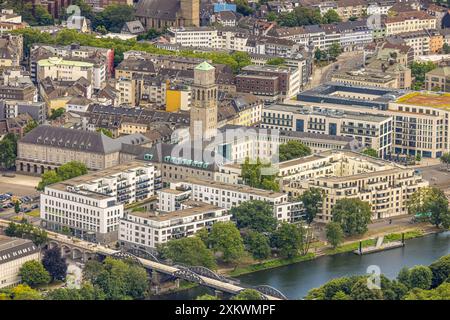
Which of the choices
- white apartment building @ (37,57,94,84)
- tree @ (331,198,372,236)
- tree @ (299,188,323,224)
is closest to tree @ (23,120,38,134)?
white apartment building @ (37,57,94,84)

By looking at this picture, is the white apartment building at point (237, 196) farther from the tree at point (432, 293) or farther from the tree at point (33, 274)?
the tree at point (432, 293)

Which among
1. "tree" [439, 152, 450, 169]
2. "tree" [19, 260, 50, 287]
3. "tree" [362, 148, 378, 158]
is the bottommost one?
"tree" [439, 152, 450, 169]

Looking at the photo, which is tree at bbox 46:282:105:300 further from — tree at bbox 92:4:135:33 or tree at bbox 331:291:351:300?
tree at bbox 92:4:135:33

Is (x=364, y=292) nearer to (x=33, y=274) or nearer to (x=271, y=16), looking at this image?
(x=33, y=274)

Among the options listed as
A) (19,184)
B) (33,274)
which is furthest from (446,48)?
(33,274)

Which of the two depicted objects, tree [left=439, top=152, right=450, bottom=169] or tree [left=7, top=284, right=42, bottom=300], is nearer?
tree [left=7, top=284, right=42, bottom=300]
